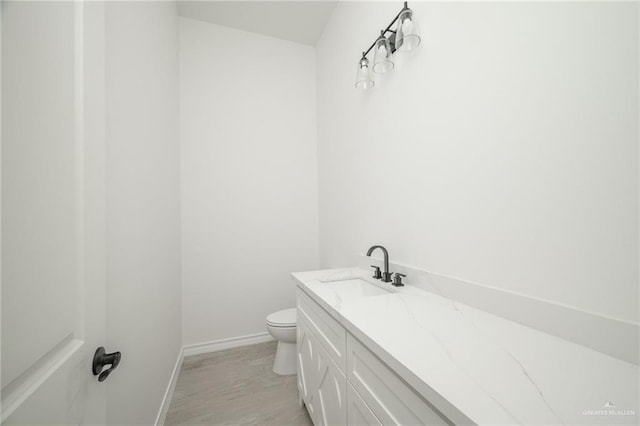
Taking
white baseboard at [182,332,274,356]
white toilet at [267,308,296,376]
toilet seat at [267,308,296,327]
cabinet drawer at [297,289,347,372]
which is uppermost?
cabinet drawer at [297,289,347,372]

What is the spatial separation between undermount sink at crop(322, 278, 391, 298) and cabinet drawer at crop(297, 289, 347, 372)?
0.14 meters

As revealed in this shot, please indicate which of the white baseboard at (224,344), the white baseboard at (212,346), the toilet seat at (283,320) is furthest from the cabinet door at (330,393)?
the white baseboard at (224,344)

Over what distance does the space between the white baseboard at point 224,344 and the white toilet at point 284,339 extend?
484mm

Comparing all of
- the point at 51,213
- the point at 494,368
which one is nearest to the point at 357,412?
the point at 494,368

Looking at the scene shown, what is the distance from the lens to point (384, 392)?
28.5 inches

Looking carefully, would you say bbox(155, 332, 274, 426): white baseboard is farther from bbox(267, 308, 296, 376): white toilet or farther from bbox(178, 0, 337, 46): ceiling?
bbox(178, 0, 337, 46): ceiling

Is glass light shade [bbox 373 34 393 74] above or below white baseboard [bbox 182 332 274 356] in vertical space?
above

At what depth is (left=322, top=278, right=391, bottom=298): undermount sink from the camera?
1.35 metres

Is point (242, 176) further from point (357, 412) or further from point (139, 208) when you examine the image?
point (357, 412)

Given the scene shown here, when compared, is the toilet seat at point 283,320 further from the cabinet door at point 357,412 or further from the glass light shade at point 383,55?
the glass light shade at point 383,55

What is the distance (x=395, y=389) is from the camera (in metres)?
0.67

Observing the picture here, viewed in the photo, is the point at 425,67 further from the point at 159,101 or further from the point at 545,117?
the point at 159,101

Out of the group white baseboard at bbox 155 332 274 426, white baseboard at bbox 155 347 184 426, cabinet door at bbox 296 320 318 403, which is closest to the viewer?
cabinet door at bbox 296 320 318 403

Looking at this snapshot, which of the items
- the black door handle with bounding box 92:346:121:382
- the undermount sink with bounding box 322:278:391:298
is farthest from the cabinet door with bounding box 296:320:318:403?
the black door handle with bounding box 92:346:121:382
